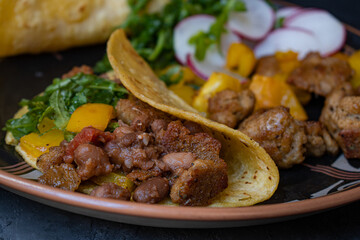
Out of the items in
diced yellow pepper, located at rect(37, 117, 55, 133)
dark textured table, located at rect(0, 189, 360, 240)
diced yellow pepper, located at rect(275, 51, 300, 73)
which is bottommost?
dark textured table, located at rect(0, 189, 360, 240)

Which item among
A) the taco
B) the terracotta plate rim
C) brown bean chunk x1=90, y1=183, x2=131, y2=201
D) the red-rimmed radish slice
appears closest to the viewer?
the terracotta plate rim

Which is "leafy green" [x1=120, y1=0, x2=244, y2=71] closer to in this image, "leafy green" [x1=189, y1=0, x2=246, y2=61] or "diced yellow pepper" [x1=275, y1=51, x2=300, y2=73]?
"leafy green" [x1=189, y1=0, x2=246, y2=61]

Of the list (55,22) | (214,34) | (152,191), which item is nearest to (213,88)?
(214,34)

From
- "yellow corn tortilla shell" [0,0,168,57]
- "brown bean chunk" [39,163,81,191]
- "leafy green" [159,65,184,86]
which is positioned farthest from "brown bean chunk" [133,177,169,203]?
"yellow corn tortilla shell" [0,0,168,57]

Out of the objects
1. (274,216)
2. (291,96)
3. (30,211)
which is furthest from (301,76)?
(30,211)

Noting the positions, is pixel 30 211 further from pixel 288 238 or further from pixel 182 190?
pixel 288 238

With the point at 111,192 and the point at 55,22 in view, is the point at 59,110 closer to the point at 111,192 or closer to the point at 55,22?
the point at 111,192

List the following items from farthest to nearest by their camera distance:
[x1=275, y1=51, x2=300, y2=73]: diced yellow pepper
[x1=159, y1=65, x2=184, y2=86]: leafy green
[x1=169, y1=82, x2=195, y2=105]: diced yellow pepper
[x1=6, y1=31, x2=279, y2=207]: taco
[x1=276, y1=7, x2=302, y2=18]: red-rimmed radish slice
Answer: [x1=276, y1=7, x2=302, y2=18]: red-rimmed radish slice < [x1=275, y1=51, x2=300, y2=73]: diced yellow pepper < [x1=159, y1=65, x2=184, y2=86]: leafy green < [x1=169, y1=82, x2=195, y2=105]: diced yellow pepper < [x1=6, y1=31, x2=279, y2=207]: taco

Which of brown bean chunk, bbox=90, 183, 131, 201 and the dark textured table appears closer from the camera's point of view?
brown bean chunk, bbox=90, 183, 131, 201
